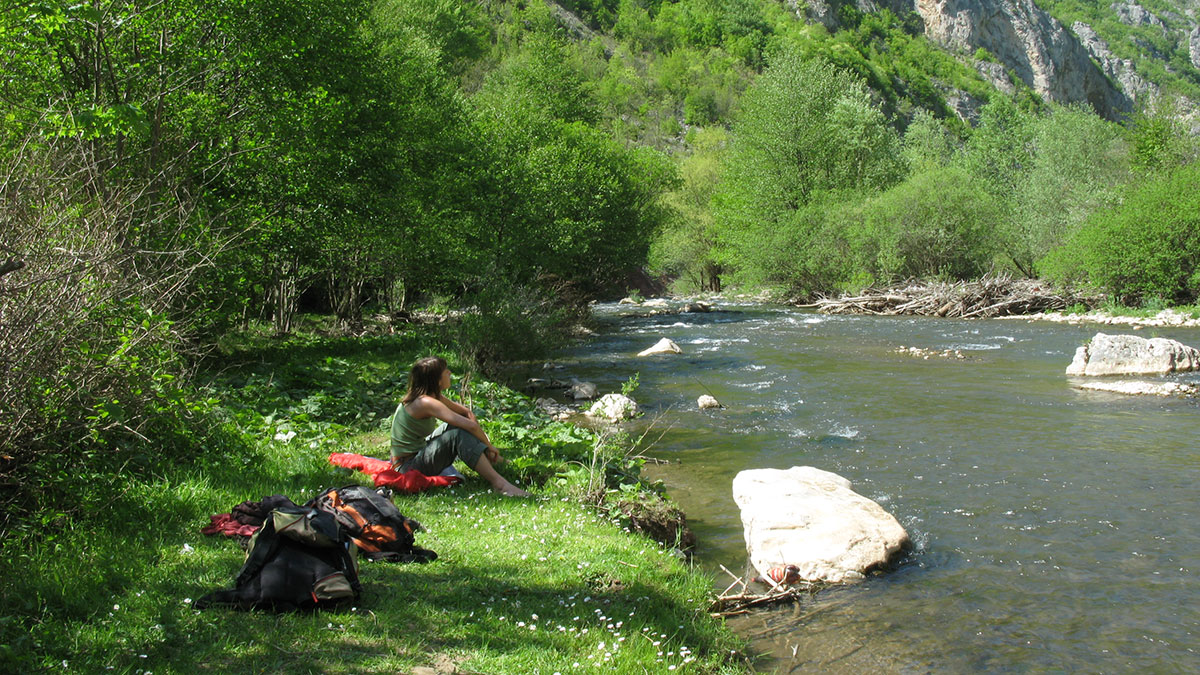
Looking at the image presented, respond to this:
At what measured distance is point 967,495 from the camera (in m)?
8.65

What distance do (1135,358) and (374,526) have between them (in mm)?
16925

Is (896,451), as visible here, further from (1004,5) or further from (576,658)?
(1004,5)

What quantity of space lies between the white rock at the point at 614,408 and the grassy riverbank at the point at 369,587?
4.79 m

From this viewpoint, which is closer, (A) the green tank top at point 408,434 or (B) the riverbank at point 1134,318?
(A) the green tank top at point 408,434

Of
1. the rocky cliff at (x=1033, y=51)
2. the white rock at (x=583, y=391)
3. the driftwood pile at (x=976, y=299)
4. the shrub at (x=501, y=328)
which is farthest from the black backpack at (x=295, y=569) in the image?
the rocky cliff at (x=1033, y=51)

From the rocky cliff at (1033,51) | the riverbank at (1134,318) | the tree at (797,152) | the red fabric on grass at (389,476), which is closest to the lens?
the red fabric on grass at (389,476)

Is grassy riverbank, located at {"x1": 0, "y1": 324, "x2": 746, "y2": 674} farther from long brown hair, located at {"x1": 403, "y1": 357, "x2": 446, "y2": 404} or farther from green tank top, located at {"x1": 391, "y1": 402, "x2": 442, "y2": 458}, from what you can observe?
long brown hair, located at {"x1": 403, "y1": 357, "x2": 446, "y2": 404}

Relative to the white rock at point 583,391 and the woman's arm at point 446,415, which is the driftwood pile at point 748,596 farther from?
the white rock at point 583,391

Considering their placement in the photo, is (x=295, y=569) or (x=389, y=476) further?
(x=389, y=476)

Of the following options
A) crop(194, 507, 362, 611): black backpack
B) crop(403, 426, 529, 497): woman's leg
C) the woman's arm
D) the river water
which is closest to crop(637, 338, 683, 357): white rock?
the river water

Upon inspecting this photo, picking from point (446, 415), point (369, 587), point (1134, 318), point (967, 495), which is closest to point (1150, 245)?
point (1134, 318)

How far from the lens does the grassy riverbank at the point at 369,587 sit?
3.67m

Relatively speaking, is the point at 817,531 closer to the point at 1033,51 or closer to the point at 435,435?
the point at 435,435

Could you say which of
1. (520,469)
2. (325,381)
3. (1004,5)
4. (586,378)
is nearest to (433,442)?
(520,469)
